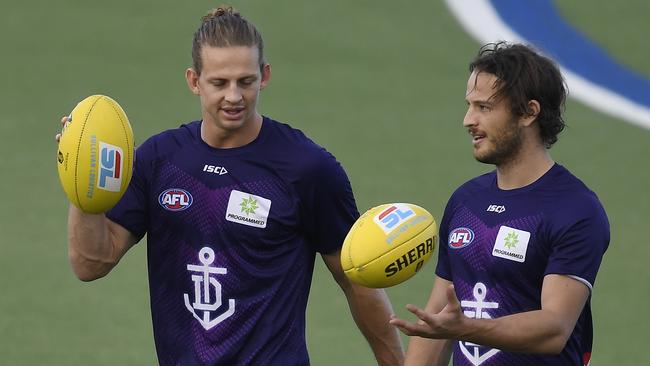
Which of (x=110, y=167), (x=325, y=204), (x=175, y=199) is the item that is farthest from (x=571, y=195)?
(x=110, y=167)

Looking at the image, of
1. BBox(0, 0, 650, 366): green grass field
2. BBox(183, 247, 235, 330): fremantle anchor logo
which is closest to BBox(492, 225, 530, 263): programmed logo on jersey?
BBox(183, 247, 235, 330): fremantle anchor logo

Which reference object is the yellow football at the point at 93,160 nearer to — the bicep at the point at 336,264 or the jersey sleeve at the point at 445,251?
the bicep at the point at 336,264

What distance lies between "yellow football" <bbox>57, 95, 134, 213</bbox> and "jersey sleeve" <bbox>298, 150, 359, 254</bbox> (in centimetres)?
83

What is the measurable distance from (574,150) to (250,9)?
418 cm

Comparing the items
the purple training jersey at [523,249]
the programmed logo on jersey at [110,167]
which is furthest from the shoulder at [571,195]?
the programmed logo on jersey at [110,167]

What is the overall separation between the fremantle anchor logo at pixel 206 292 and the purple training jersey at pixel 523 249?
1.05m

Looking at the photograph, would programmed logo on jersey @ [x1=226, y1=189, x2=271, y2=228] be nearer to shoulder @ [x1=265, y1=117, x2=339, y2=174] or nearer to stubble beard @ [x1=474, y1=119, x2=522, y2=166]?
shoulder @ [x1=265, y1=117, x2=339, y2=174]

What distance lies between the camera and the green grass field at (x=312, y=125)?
10562 mm

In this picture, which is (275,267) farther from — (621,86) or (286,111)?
(621,86)

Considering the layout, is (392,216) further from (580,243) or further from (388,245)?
(580,243)

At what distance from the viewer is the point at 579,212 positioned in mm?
6047

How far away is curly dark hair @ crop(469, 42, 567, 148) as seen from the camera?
6.25 metres

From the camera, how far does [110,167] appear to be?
6.30 m

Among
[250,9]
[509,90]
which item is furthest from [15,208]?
[509,90]
